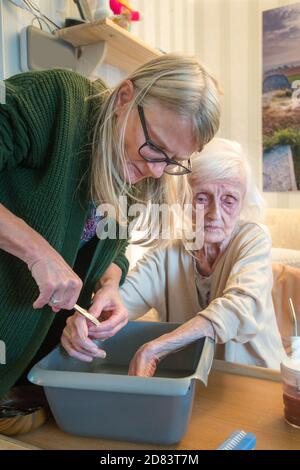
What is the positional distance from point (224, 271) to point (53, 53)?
1.10m

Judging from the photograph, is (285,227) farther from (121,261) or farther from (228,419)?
(228,419)

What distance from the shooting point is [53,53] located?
1.63 metres

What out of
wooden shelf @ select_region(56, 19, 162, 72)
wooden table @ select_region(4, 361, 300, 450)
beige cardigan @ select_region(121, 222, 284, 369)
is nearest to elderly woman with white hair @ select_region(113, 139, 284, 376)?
beige cardigan @ select_region(121, 222, 284, 369)

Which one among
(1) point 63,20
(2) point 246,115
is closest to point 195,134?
(1) point 63,20

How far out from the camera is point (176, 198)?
1.10 m

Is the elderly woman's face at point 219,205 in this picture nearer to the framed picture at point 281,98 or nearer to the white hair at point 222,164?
the white hair at point 222,164

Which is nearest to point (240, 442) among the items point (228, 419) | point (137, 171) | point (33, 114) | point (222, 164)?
point (228, 419)

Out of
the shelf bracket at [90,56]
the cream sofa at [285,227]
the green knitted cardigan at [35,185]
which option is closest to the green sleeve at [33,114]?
the green knitted cardigan at [35,185]

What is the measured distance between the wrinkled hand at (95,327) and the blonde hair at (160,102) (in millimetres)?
217

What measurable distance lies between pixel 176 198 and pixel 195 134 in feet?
0.95

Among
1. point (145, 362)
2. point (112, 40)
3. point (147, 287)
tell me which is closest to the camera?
point (145, 362)

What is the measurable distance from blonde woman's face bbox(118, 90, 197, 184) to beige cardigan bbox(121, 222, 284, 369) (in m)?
0.36

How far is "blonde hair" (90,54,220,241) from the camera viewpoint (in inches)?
31.4
